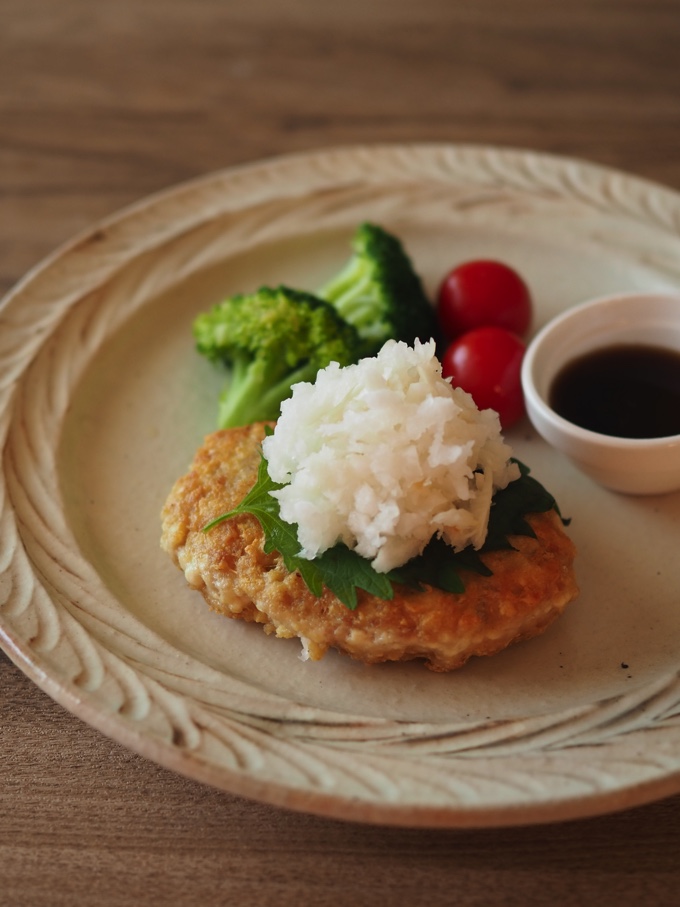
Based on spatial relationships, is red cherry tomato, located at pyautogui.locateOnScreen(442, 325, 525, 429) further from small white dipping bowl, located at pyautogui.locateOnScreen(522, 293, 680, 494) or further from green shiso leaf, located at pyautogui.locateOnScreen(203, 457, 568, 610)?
green shiso leaf, located at pyautogui.locateOnScreen(203, 457, 568, 610)

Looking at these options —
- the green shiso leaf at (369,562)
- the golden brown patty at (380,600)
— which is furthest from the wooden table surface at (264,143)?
the green shiso leaf at (369,562)

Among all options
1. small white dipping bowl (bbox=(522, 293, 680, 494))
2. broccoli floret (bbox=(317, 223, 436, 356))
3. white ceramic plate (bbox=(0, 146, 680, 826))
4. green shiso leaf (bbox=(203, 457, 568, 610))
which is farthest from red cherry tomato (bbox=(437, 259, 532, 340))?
green shiso leaf (bbox=(203, 457, 568, 610))

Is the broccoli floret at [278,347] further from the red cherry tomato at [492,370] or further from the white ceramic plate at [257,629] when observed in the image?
the red cherry tomato at [492,370]

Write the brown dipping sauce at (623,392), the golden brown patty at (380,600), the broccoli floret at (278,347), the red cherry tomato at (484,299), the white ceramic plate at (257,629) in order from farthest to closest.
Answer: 1. the red cherry tomato at (484,299)
2. the broccoli floret at (278,347)
3. the brown dipping sauce at (623,392)
4. the golden brown patty at (380,600)
5. the white ceramic plate at (257,629)

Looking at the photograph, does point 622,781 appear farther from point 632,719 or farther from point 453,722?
point 453,722

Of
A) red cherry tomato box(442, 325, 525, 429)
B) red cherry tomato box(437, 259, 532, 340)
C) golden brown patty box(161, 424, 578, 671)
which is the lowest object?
golden brown patty box(161, 424, 578, 671)
